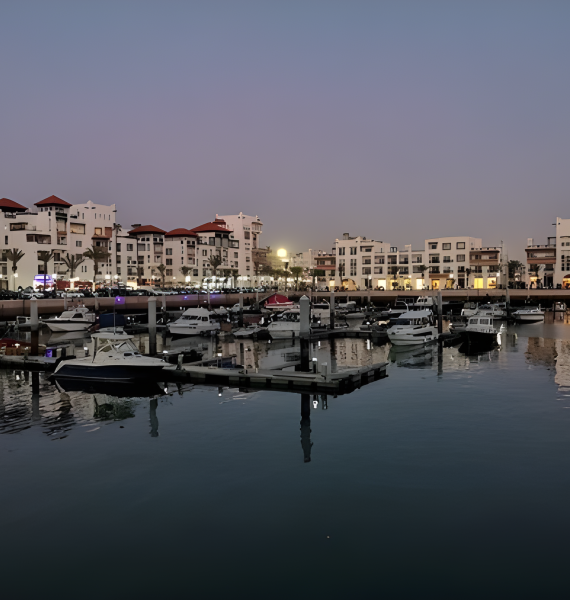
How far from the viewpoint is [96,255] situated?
144000mm

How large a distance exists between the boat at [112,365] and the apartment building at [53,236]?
→ 3961 inches

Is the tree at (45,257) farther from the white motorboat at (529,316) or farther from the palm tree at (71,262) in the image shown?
the white motorboat at (529,316)

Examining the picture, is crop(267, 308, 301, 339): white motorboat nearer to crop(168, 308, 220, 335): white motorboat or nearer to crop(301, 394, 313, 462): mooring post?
crop(168, 308, 220, 335): white motorboat

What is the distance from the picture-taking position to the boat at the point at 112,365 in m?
38.5

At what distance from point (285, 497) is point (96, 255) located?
441ft

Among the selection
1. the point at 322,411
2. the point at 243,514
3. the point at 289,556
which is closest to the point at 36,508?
the point at 243,514

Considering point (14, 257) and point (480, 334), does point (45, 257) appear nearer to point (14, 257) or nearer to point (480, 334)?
point (14, 257)

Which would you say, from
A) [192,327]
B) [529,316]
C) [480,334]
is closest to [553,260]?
[529,316]

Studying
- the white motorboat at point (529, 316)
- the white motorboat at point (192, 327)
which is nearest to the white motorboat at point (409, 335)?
the white motorboat at point (192, 327)

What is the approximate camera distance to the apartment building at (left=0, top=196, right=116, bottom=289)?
439 feet

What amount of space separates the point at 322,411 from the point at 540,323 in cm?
7778

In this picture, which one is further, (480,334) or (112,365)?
(480,334)

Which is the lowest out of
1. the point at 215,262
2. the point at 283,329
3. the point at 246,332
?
the point at 246,332

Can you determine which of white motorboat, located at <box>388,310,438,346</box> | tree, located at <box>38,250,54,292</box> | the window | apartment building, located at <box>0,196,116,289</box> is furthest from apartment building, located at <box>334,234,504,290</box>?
white motorboat, located at <box>388,310,438,346</box>
